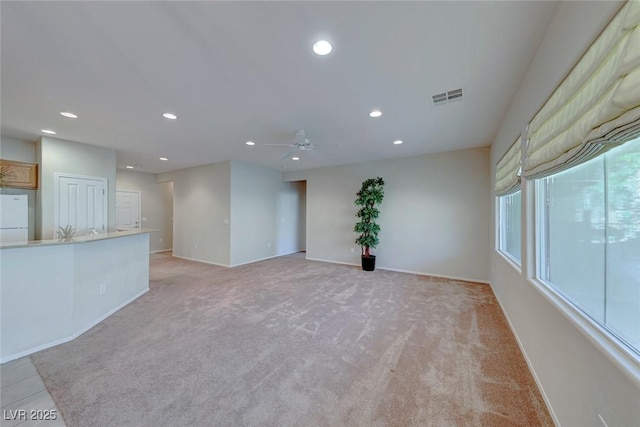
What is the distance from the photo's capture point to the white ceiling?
152 cm

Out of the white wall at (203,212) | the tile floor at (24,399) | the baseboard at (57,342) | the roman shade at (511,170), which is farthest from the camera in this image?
the white wall at (203,212)

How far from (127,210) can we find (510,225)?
9.25 meters

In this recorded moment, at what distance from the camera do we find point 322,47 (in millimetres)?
1804

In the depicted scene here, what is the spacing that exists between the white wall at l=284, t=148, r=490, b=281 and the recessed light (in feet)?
12.9

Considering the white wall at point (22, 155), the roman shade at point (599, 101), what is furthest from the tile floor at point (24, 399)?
the white wall at point (22, 155)

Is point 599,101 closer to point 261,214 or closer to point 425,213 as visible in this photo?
point 425,213

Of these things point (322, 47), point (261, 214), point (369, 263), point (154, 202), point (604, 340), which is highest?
point (322, 47)

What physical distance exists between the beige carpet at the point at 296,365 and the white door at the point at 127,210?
15.3 ft

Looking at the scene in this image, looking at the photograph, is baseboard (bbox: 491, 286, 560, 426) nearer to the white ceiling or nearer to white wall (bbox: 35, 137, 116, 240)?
the white ceiling

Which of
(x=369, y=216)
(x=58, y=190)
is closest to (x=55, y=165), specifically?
(x=58, y=190)

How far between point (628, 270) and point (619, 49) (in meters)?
0.94

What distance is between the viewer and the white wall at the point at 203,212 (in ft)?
19.1

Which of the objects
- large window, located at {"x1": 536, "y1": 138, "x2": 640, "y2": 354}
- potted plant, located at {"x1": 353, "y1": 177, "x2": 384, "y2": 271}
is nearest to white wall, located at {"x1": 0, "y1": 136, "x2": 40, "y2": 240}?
potted plant, located at {"x1": 353, "y1": 177, "x2": 384, "y2": 271}

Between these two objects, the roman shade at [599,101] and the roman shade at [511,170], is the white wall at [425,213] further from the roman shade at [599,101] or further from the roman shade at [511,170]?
the roman shade at [599,101]
